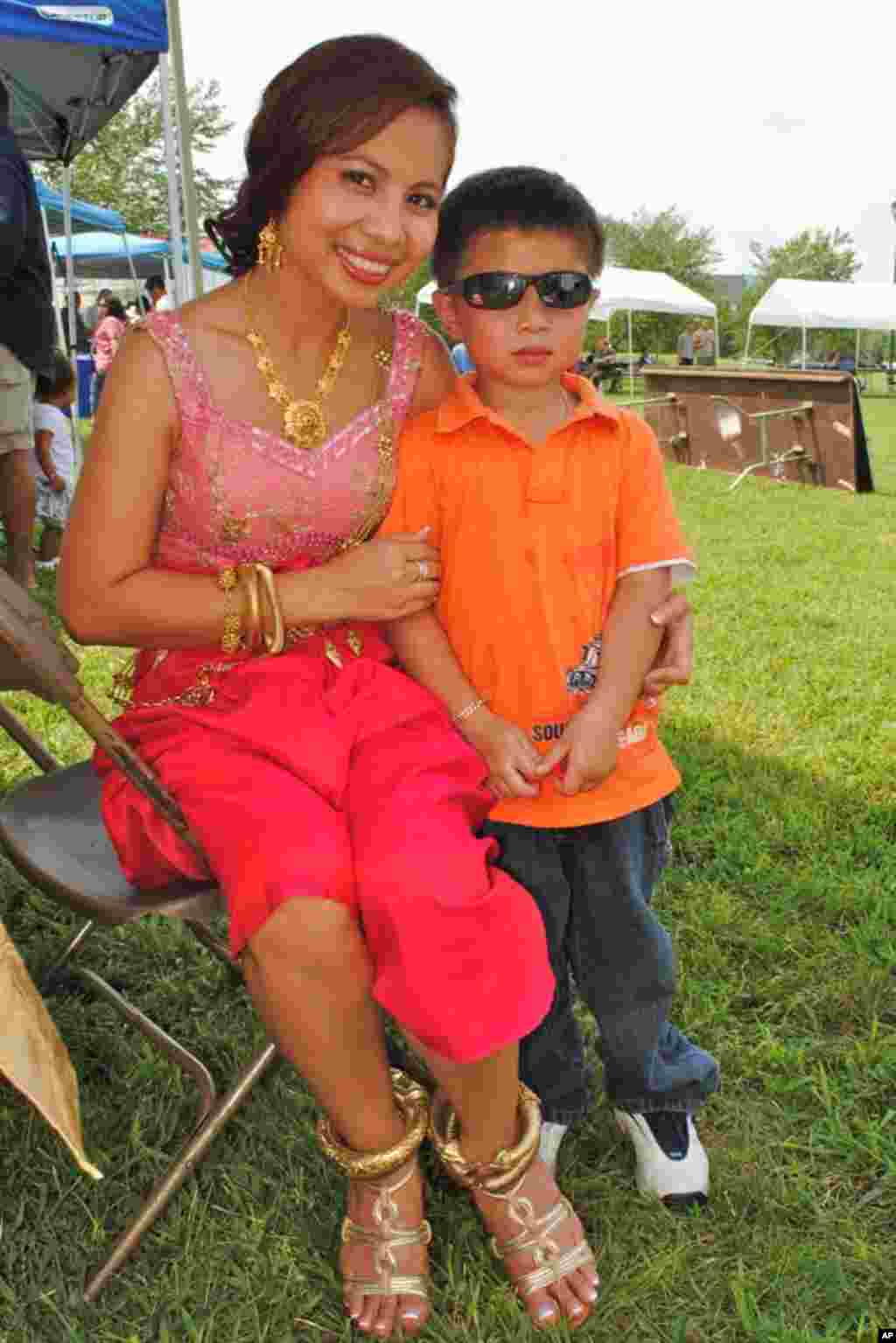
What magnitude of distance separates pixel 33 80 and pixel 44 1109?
7693mm

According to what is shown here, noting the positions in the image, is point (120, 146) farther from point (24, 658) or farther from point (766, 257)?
point (766, 257)

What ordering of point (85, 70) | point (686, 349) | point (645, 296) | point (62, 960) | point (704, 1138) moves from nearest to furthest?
point (704, 1138) → point (62, 960) → point (85, 70) → point (645, 296) → point (686, 349)

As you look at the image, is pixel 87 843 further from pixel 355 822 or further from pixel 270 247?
pixel 270 247

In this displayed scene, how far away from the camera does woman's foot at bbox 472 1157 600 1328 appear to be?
177cm

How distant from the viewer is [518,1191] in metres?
1.80

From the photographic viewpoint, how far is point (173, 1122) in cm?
222

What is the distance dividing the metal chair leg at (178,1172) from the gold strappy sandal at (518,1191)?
0.35 meters

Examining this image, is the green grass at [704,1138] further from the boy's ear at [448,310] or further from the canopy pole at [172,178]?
the canopy pole at [172,178]

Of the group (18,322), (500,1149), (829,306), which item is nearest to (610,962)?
→ (500,1149)

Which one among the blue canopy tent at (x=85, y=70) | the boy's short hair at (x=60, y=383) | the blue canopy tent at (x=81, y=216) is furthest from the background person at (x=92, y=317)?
the boy's short hair at (x=60, y=383)

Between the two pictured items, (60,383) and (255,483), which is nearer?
(255,483)

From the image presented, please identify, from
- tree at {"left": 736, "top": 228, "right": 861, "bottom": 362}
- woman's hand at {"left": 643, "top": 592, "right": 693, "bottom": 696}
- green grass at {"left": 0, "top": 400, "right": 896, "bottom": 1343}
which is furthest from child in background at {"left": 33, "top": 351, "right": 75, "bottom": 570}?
tree at {"left": 736, "top": 228, "right": 861, "bottom": 362}

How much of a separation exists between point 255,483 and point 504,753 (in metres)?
0.52

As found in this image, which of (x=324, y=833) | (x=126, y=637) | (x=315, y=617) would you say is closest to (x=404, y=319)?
→ (x=315, y=617)
